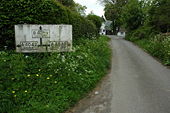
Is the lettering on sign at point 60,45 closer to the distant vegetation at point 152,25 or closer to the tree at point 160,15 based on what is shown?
the distant vegetation at point 152,25

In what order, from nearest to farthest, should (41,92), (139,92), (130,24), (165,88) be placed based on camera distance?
(41,92)
(139,92)
(165,88)
(130,24)

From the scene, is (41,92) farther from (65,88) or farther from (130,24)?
(130,24)

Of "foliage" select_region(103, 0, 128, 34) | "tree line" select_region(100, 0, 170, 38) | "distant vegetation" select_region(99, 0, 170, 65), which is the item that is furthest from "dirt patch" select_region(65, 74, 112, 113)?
"foliage" select_region(103, 0, 128, 34)

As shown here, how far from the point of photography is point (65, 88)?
186 inches

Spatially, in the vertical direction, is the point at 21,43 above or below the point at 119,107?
above

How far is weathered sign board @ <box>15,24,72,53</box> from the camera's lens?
654 cm

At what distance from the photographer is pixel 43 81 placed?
483cm

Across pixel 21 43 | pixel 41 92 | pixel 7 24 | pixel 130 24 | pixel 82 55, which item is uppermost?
pixel 130 24

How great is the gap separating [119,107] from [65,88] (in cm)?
166

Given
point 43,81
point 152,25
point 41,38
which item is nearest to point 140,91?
point 43,81

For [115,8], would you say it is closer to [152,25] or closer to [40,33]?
[152,25]

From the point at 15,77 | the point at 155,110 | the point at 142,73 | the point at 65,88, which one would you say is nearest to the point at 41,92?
the point at 65,88

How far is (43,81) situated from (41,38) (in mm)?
2538

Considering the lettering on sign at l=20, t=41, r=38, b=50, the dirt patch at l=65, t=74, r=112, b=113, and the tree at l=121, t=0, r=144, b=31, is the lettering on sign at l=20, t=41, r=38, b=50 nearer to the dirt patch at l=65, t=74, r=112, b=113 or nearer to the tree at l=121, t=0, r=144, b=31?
the dirt patch at l=65, t=74, r=112, b=113
